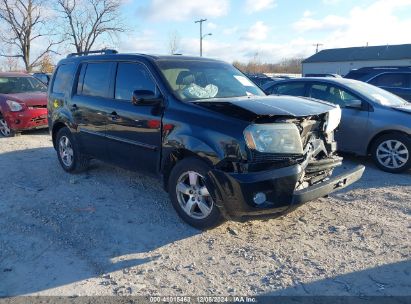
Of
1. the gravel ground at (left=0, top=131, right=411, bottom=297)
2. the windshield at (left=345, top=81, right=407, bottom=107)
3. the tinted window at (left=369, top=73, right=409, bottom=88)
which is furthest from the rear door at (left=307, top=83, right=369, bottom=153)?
the tinted window at (left=369, top=73, right=409, bottom=88)

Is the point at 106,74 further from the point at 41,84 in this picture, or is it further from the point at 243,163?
the point at 41,84

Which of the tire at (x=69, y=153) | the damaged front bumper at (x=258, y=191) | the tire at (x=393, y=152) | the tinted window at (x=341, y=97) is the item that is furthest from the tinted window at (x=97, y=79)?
the tire at (x=393, y=152)

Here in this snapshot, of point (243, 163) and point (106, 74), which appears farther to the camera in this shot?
point (106, 74)

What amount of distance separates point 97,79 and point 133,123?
1181 millimetres

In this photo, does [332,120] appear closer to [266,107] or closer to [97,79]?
[266,107]

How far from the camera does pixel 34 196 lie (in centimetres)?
524

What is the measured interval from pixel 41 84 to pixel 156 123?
8163 millimetres

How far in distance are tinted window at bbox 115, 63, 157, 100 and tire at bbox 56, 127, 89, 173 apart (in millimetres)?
1499

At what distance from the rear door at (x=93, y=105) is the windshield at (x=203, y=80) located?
992 millimetres

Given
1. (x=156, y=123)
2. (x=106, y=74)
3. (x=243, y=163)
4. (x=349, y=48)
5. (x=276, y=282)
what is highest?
(x=349, y=48)

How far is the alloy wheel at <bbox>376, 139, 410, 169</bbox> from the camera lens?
6.27 m

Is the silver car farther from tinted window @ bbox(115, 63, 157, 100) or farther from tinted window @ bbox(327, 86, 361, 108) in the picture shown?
tinted window @ bbox(115, 63, 157, 100)

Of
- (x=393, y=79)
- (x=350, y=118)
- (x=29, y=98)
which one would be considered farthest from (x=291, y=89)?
(x=29, y=98)

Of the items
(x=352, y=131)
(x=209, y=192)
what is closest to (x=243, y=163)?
(x=209, y=192)
